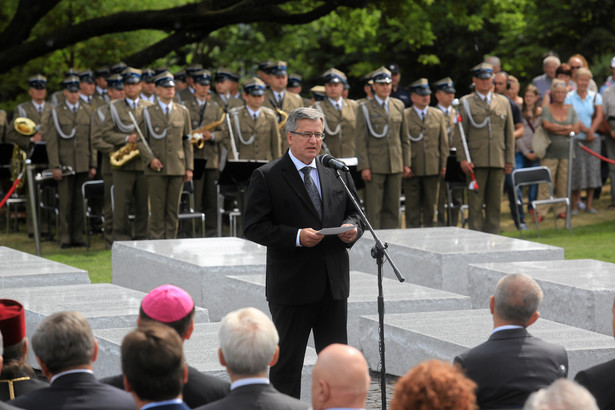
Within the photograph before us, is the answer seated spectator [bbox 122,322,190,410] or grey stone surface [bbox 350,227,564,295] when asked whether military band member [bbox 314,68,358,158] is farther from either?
seated spectator [bbox 122,322,190,410]

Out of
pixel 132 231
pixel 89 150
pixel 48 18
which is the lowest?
pixel 132 231

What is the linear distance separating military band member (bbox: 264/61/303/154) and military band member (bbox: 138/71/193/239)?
1.98m

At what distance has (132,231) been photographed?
16.7 m

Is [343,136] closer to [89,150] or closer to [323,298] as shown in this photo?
[89,150]

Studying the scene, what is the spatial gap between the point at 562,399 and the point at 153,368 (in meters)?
1.51

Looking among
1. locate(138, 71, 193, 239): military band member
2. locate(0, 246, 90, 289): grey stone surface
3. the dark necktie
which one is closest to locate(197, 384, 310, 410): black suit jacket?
the dark necktie

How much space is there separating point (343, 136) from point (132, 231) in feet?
11.0

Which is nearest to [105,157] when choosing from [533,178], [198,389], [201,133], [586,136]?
[201,133]

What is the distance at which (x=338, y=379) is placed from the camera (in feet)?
13.5

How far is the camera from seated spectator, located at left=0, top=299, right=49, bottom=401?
4934mm

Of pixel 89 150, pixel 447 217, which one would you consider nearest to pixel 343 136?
pixel 447 217

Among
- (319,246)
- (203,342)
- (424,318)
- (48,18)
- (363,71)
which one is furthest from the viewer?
(363,71)

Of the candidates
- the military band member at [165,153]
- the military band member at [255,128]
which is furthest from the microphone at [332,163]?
the military band member at [255,128]

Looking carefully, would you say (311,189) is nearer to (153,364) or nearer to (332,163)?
(332,163)
